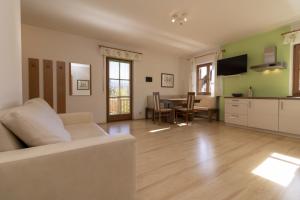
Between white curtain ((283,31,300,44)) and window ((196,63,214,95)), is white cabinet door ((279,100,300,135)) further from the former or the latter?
window ((196,63,214,95))

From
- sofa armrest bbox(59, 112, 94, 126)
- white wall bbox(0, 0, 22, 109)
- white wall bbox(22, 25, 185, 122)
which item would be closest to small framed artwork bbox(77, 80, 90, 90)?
white wall bbox(22, 25, 185, 122)

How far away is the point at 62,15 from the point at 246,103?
4759 millimetres

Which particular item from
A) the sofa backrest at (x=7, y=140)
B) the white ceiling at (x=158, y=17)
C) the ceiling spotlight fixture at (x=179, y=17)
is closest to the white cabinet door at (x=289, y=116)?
the white ceiling at (x=158, y=17)

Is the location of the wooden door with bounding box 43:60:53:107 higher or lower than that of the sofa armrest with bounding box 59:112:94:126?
higher

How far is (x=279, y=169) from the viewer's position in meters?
1.96

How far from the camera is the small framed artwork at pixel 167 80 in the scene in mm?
6356

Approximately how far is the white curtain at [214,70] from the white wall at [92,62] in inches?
25.4

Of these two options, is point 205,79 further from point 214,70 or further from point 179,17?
point 179,17

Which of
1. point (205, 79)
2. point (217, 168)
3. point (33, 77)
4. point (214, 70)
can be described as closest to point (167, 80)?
point (205, 79)

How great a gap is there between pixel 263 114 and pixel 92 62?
4729 mm

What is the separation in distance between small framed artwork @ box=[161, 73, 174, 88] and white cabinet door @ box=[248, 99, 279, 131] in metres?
3.11

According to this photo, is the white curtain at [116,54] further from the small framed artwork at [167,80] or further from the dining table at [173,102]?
the dining table at [173,102]

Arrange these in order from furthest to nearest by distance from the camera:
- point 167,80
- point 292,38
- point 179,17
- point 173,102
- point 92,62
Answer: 1. point 167,80
2. point 173,102
3. point 92,62
4. point 292,38
5. point 179,17

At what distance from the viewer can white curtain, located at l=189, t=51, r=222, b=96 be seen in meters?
5.41
